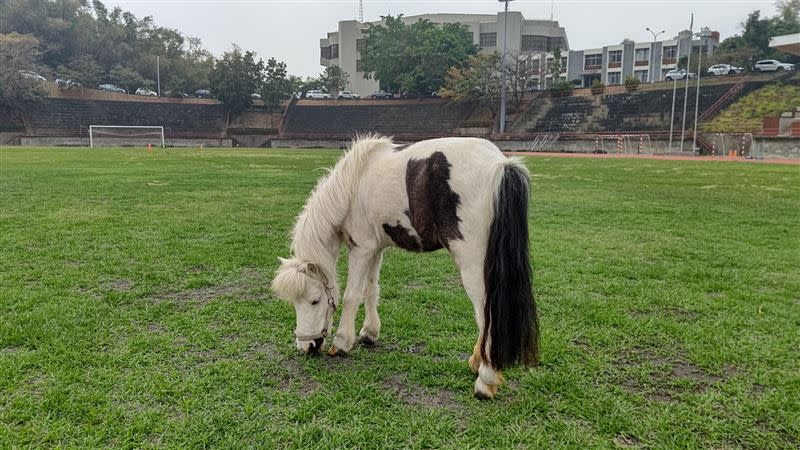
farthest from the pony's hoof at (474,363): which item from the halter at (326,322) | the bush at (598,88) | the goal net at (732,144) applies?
the bush at (598,88)

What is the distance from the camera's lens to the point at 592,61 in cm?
6938

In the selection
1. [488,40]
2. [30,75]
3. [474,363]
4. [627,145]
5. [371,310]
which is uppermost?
[488,40]

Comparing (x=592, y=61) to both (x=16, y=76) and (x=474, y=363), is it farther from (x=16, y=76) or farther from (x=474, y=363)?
(x=474, y=363)

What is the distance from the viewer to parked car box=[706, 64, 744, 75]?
4552 cm

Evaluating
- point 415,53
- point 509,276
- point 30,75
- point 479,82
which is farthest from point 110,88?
point 509,276

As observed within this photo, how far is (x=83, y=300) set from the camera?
4.32 m

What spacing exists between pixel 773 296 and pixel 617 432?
3055 millimetres

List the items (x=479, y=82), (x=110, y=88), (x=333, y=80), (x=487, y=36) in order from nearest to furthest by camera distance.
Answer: (x=479, y=82) → (x=110, y=88) → (x=333, y=80) → (x=487, y=36)

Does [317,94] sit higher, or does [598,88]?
[317,94]

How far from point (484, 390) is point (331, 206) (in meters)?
1.50

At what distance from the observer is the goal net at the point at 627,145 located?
37750 millimetres

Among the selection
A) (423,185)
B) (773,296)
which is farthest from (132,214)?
(773,296)

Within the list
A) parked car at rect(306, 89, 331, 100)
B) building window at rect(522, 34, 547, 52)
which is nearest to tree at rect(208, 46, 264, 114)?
parked car at rect(306, 89, 331, 100)

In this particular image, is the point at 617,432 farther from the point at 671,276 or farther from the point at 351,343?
the point at 671,276
